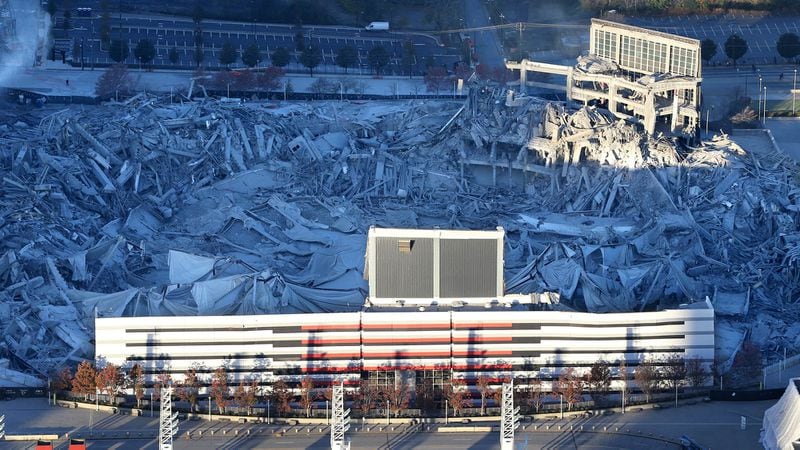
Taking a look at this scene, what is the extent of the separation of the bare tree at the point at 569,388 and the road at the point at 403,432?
2.77ft

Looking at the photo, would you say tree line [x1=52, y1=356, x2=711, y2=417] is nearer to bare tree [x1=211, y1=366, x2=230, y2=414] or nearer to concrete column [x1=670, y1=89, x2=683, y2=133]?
bare tree [x1=211, y1=366, x2=230, y2=414]

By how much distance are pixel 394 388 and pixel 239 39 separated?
4566 cm

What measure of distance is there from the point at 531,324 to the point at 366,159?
76.7 ft

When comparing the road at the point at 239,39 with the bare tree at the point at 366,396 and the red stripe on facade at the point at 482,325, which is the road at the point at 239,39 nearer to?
the red stripe on facade at the point at 482,325

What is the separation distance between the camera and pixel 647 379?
73.4 m

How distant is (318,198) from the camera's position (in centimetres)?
9194

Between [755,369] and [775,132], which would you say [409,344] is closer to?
[755,369]

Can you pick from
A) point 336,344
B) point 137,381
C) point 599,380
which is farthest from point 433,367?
point 137,381

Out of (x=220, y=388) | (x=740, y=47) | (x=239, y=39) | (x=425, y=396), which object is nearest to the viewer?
(x=220, y=388)

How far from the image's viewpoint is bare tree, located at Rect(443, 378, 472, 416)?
7200cm

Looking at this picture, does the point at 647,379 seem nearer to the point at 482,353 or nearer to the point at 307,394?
the point at 482,353

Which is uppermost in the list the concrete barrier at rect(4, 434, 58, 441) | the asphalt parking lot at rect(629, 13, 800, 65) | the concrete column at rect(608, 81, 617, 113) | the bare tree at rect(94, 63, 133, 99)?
the asphalt parking lot at rect(629, 13, 800, 65)

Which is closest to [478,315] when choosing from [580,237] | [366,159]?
[580,237]

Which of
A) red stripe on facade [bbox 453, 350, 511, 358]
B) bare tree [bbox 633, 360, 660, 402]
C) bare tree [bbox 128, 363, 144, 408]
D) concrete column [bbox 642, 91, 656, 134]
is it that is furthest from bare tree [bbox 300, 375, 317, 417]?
concrete column [bbox 642, 91, 656, 134]
